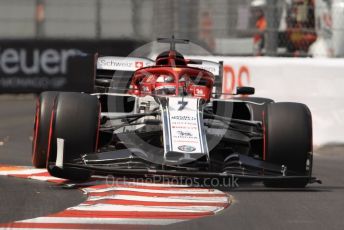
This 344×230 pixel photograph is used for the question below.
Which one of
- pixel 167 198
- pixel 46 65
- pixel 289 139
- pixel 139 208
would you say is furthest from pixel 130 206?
pixel 46 65

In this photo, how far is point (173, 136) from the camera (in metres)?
8.28

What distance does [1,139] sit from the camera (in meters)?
13.4

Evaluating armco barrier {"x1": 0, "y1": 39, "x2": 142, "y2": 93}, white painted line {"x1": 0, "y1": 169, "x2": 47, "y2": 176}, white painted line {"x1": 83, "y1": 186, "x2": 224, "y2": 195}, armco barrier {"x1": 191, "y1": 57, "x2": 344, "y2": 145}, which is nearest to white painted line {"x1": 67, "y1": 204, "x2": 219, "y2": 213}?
white painted line {"x1": 83, "y1": 186, "x2": 224, "y2": 195}

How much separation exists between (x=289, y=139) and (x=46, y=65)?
11.9 meters

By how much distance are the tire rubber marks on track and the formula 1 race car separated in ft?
0.66

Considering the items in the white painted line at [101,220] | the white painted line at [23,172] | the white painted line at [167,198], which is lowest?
the white painted line at [23,172]

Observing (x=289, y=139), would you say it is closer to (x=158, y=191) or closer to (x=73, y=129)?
(x=158, y=191)

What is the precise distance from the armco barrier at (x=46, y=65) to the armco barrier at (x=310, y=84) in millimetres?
6496

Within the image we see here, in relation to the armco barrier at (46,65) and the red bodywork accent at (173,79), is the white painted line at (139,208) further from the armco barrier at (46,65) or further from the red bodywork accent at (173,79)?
the armco barrier at (46,65)

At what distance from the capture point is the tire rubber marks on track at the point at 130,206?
654cm

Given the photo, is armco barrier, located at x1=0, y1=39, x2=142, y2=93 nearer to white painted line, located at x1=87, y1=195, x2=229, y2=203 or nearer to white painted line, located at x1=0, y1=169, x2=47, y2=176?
white painted line, located at x1=0, y1=169, x2=47, y2=176

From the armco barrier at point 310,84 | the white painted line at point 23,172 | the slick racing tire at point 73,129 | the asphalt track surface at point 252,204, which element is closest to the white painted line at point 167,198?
the asphalt track surface at point 252,204

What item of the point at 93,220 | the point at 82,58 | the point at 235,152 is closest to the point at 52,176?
the point at 235,152

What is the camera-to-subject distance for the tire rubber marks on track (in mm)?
6539
